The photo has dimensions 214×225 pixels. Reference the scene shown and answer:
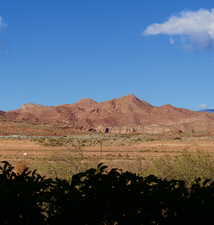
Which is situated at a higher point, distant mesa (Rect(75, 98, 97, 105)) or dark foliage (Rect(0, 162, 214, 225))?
distant mesa (Rect(75, 98, 97, 105))

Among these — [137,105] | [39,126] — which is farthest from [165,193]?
[137,105]

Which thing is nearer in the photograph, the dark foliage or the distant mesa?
the dark foliage

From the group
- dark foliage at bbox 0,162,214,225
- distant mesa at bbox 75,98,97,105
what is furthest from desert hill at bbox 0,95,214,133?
dark foliage at bbox 0,162,214,225

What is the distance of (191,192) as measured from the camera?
19.4ft

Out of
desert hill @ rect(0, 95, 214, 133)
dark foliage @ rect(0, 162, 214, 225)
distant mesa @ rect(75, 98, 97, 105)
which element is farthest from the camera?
distant mesa @ rect(75, 98, 97, 105)

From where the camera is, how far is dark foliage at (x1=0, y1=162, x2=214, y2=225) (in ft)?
17.6

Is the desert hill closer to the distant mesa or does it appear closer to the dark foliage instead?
the distant mesa

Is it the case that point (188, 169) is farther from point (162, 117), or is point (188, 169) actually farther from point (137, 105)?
point (137, 105)

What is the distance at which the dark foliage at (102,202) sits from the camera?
538 centimetres

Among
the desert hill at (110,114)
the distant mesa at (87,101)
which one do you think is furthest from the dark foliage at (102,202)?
the distant mesa at (87,101)

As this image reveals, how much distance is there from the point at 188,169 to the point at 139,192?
8899mm

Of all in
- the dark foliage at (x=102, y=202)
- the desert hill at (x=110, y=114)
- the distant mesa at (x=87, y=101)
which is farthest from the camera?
the distant mesa at (x=87, y=101)

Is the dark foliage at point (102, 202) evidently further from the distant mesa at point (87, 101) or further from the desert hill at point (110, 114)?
the distant mesa at point (87, 101)

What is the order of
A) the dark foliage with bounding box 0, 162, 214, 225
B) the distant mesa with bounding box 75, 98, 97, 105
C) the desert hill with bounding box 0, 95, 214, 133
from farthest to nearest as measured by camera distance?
the distant mesa with bounding box 75, 98, 97, 105 < the desert hill with bounding box 0, 95, 214, 133 < the dark foliage with bounding box 0, 162, 214, 225
